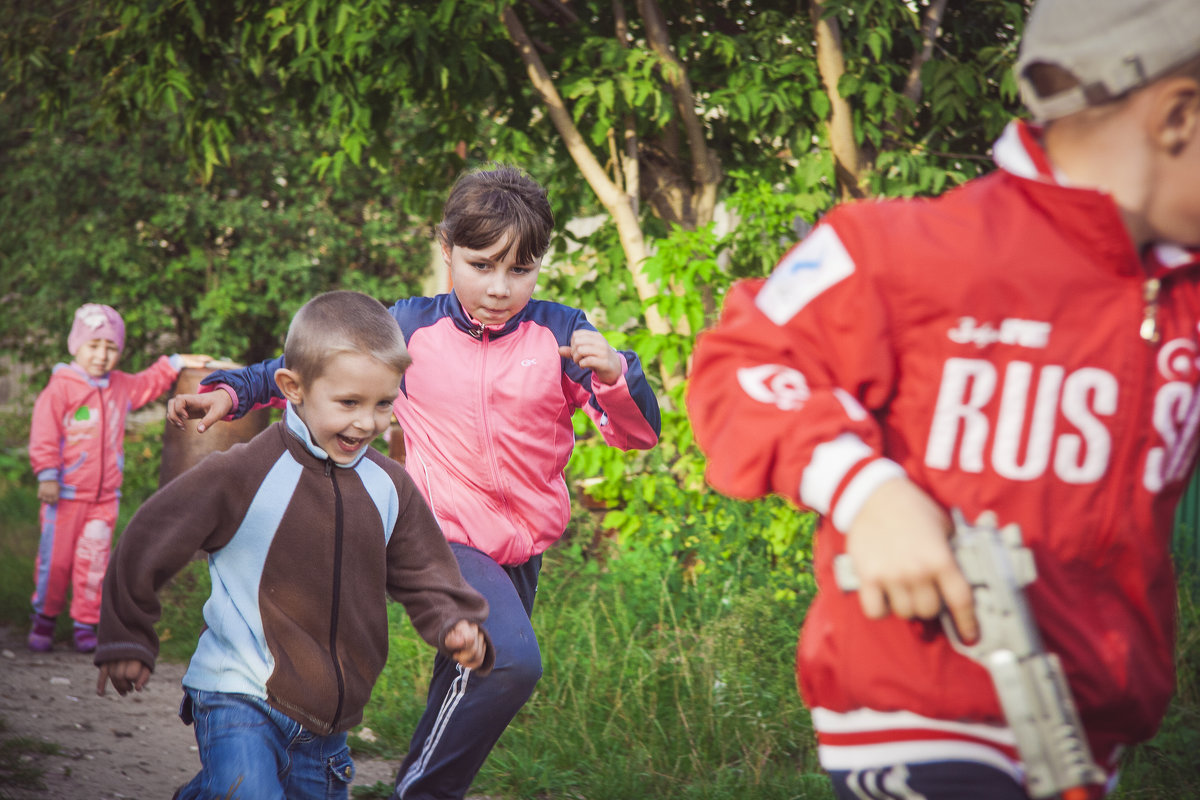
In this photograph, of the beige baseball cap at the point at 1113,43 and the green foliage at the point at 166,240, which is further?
the green foliage at the point at 166,240

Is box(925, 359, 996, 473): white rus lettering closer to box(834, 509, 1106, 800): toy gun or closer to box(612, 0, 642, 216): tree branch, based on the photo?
box(834, 509, 1106, 800): toy gun

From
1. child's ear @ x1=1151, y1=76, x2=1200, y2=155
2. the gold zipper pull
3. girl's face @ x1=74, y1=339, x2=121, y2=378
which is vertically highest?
child's ear @ x1=1151, y1=76, x2=1200, y2=155

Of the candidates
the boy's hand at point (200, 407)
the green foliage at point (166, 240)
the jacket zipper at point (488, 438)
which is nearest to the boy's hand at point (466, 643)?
the jacket zipper at point (488, 438)

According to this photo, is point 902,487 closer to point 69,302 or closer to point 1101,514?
point 1101,514

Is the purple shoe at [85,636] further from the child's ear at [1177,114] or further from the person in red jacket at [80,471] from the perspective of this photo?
the child's ear at [1177,114]

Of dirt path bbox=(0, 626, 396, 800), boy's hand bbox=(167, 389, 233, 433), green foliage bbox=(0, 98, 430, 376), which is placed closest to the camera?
boy's hand bbox=(167, 389, 233, 433)

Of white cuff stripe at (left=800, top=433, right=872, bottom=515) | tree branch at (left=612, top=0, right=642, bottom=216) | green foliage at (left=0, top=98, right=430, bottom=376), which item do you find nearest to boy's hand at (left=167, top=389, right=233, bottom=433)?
white cuff stripe at (left=800, top=433, right=872, bottom=515)

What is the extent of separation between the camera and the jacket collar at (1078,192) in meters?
1.38

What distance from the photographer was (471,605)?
2.75 metres

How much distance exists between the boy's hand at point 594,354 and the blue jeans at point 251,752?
110 centimetres

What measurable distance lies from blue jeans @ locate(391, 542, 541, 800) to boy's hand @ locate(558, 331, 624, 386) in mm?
668

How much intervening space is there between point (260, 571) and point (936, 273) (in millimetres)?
1707

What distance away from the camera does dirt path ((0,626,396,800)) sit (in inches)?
161

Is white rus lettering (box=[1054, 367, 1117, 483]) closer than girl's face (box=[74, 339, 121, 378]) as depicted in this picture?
Yes
